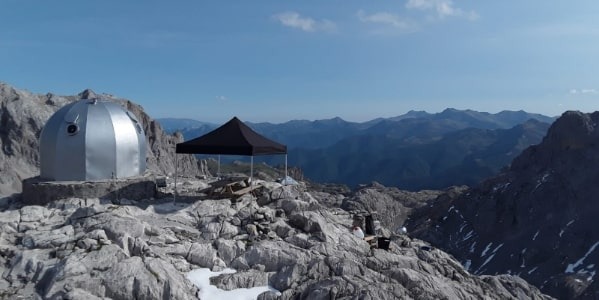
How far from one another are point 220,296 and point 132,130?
11482 mm

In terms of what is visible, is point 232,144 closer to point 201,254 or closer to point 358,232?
point 201,254

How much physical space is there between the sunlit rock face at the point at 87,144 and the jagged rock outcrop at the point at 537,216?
246ft

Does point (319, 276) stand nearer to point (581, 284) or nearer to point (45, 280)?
point (45, 280)

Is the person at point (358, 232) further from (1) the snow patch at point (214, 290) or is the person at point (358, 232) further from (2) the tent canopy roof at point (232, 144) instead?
(1) the snow patch at point (214, 290)

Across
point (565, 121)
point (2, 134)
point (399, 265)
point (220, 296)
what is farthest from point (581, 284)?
point (2, 134)

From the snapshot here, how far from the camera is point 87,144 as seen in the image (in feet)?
72.0

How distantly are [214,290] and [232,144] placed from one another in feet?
24.1

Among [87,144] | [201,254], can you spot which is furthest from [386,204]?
[201,254]

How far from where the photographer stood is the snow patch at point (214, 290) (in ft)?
48.1

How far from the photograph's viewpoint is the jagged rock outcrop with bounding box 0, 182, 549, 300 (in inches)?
560

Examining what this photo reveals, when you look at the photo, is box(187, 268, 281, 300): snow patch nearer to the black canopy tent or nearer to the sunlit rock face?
the black canopy tent

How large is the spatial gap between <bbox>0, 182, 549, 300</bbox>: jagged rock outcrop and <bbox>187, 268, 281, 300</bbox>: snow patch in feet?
0.81

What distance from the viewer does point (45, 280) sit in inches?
561

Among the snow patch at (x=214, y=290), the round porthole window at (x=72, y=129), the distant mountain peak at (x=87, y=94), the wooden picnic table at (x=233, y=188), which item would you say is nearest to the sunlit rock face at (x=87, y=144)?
the round porthole window at (x=72, y=129)
